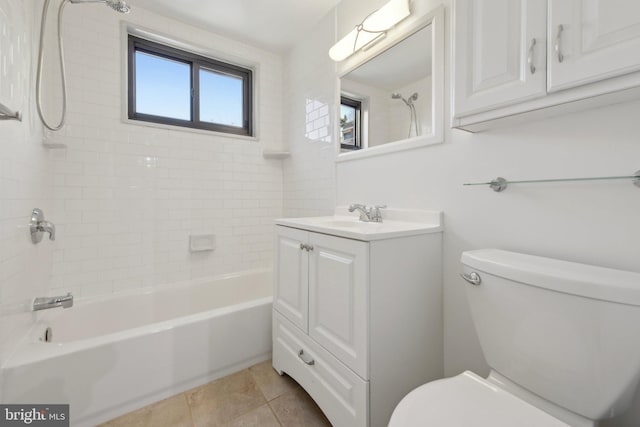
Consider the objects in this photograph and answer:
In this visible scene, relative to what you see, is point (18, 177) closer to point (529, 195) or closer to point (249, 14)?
point (249, 14)

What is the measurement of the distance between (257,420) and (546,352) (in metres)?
1.23

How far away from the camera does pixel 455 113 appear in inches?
38.6

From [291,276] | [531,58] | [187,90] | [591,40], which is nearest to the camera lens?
[591,40]

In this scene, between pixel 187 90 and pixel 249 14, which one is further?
pixel 187 90

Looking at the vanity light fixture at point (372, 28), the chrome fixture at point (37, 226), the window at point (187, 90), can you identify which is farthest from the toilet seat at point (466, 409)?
the window at point (187, 90)

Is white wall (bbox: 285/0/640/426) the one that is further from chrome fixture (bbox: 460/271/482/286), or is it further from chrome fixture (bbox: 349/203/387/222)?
chrome fixture (bbox: 460/271/482/286)

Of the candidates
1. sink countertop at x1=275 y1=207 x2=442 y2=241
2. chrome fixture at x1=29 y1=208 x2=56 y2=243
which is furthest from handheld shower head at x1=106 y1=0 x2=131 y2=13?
sink countertop at x1=275 y1=207 x2=442 y2=241

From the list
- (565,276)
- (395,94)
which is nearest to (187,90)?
(395,94)

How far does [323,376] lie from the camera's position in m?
1.17

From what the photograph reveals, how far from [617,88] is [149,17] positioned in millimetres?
2665

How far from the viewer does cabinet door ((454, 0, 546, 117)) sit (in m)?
0.77

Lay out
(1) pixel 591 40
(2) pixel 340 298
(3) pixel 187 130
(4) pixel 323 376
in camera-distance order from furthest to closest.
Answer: (3) pixel 187 130
(4) pixel 323 376
(2) pixel 340 298
(1) pixel 591 40

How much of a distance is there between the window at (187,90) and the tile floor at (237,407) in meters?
1.93

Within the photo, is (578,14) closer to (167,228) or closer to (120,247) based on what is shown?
(167,228)
